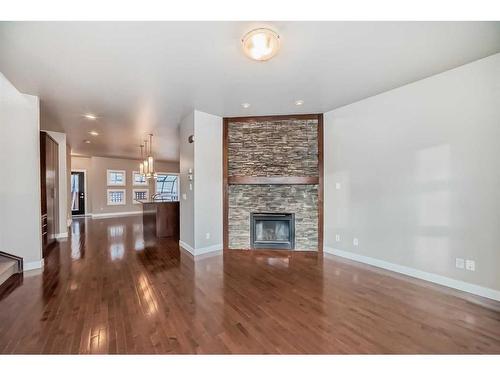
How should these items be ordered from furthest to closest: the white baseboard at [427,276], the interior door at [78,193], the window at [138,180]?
the window at [138,180] → the interior door at [78,193] → the white baseboard at [427,276]

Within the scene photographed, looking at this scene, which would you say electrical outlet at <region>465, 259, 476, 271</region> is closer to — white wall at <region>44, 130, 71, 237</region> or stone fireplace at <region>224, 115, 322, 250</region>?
stone fireplace at <region>224, 115, 322, 250</region>

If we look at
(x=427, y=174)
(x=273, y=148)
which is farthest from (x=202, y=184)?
(x=427, y=174)

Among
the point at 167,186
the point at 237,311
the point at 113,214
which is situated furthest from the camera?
the point at 167,186

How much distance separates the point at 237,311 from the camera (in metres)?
2.15

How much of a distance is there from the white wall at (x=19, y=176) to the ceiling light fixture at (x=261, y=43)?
11.0 ft

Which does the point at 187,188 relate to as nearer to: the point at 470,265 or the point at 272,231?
the point at 272,231

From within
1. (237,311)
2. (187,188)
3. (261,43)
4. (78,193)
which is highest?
(261,43)

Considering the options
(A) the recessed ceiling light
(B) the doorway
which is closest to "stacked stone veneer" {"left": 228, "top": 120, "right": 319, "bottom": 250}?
(A) the recessed ceiling light

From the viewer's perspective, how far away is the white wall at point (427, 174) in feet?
7.91

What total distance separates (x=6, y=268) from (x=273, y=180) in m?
4.10

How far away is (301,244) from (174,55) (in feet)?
12.2

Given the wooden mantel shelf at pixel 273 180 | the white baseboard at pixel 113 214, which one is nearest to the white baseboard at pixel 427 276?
the wooden mantel shelf at pixel 273 180

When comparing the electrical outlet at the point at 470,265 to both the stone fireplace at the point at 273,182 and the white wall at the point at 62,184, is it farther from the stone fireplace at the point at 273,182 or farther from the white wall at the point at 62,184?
the white wall at the point at 62,184
